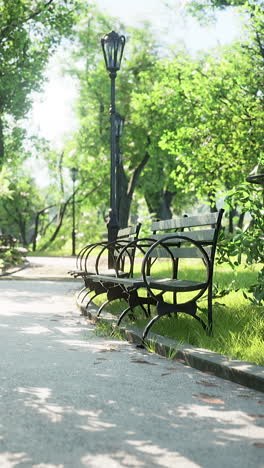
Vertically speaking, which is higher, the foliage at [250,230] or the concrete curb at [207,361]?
the foliage at [250,230]

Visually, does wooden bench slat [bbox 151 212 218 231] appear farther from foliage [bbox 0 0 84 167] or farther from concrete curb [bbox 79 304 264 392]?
foliage [bbox 0 0 84 167]

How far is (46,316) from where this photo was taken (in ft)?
29.6

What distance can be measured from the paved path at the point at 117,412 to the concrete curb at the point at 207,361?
8 centimetres

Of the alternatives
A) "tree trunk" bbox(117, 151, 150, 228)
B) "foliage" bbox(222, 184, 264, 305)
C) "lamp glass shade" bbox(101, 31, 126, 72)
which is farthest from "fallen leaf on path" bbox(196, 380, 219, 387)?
"tree trunk" bbox(117, 151, 150, 228)

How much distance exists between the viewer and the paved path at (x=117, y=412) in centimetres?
311

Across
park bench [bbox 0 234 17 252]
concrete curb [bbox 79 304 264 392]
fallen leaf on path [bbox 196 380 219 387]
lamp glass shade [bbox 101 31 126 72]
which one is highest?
lamp glass shade [bbox 101 31 126 72]

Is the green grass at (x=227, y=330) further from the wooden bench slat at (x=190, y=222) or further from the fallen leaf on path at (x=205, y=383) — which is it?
the wooden bench slat at (x=190, y=222)

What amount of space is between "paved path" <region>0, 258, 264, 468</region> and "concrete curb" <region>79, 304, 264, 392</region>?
0.25ft

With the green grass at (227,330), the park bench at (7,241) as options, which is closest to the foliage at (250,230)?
the green grass at (227,330)

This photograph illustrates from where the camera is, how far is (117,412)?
12.7ft

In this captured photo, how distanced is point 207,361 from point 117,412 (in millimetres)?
1404

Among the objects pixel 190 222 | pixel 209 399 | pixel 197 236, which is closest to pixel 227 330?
pixel 197 236

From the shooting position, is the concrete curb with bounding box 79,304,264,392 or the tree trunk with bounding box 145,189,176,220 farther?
the tree trunk with bounding box 145,189,176,220

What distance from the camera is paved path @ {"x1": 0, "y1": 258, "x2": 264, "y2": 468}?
3.11 m
